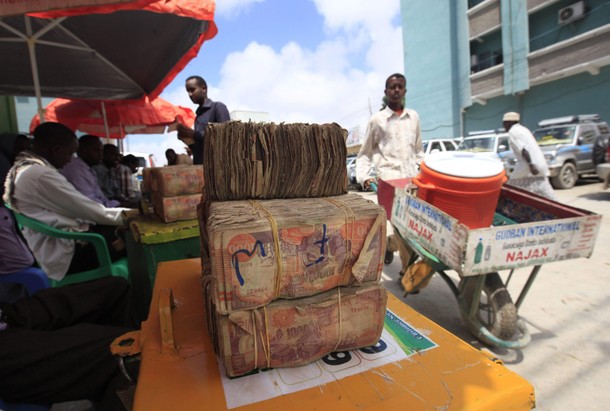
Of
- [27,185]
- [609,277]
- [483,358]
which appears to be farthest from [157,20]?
[609,277]

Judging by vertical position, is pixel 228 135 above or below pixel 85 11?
below

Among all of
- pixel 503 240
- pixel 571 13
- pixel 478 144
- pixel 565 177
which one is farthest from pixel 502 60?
pixel 503 240

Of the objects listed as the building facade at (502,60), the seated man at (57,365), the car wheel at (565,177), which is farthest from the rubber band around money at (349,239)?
the building facade at (502,60)

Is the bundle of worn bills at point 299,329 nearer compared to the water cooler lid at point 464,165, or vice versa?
the bundle of worn bills at point 299,329

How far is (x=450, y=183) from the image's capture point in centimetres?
216

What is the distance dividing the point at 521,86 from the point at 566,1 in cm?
339

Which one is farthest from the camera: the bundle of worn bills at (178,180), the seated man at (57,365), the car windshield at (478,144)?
the car windshield at (478,144)

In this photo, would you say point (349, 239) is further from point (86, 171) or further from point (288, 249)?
point (86, 171)

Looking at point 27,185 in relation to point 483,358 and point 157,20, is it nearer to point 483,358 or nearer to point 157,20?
point 157,20

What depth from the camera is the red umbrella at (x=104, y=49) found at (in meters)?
3.62

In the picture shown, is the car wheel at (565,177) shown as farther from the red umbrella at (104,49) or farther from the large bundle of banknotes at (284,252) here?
the large bundle of banknotes at (284,252)

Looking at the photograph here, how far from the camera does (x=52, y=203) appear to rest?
2.40 metres

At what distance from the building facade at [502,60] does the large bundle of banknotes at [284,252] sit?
15890mm

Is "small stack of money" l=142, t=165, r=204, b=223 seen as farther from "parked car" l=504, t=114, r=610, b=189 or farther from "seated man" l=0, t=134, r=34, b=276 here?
"parked car" l=504, t=114, r=610, b=189
